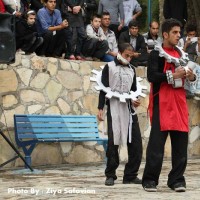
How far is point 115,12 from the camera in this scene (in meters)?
16.3

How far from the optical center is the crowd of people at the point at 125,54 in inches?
363

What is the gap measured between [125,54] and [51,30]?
3.80 metres

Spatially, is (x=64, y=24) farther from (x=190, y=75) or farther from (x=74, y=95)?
(x=190, y=75)

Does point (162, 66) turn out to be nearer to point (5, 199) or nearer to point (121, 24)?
point (5, 199)

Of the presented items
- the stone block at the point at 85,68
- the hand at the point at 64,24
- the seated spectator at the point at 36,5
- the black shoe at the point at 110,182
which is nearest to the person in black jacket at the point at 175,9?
the stone block at the point at 85,68

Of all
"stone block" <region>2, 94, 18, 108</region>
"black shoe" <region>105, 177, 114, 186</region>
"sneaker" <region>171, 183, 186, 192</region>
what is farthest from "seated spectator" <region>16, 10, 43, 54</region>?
"sneaker" <region>171, 183, 186, 192</region>

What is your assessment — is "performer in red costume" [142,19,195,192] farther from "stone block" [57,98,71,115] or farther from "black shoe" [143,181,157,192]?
"stone block" [57,98,71,115]

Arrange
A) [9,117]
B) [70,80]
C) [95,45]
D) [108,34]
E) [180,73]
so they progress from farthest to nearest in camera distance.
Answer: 1. [108,34]
2. [95,45]
3. [70,80]
4. [9,117]
5. [180,73]

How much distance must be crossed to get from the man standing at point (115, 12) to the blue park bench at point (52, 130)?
2693mm

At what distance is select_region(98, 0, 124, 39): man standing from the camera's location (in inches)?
641

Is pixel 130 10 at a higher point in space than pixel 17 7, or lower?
lower

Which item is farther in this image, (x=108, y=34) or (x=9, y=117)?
(x=108, y=34)

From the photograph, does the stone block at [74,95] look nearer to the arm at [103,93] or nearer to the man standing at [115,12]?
the man standing at [115,12]

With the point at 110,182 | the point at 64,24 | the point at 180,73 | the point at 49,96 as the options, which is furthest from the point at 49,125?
the point at 180,73
